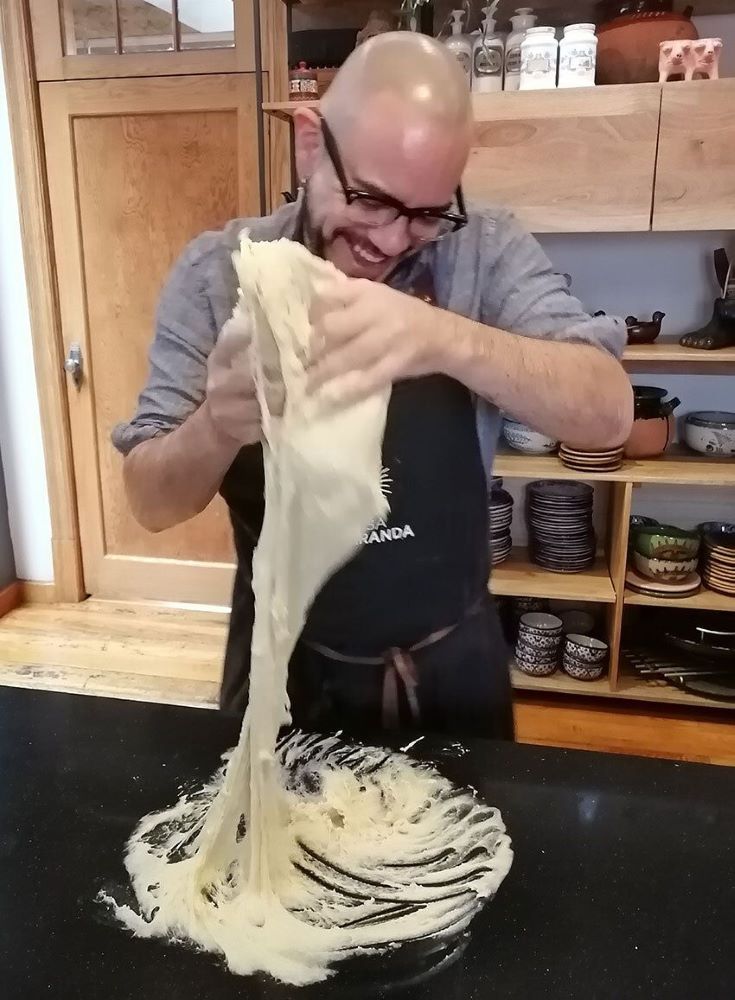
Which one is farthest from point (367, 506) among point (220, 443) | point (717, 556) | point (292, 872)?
point (717, 556)

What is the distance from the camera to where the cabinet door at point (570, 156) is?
1947 mm

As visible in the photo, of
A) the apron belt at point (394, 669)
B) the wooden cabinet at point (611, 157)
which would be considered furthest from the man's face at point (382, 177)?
the wooden cabinet at point (611, 157)

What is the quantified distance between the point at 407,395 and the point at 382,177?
0.28 meters

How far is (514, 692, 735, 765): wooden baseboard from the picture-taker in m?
2.23

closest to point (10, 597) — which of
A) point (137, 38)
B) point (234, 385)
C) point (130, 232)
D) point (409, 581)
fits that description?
point (130, 232)

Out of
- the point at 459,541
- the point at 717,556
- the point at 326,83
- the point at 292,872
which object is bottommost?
the point at 717,556

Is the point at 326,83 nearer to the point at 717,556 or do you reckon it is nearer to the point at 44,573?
the point at 717,556

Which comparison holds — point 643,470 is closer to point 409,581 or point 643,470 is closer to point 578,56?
point 578,56

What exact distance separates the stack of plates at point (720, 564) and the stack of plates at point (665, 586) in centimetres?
4

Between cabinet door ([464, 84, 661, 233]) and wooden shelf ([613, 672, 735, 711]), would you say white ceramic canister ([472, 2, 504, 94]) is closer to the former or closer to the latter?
cabinet door ([464, 84, 661, 233])

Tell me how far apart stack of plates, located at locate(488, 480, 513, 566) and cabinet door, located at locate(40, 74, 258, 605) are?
911mm

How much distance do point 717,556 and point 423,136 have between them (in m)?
1.73

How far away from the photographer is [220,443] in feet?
2.83

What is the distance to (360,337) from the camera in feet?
2.43
